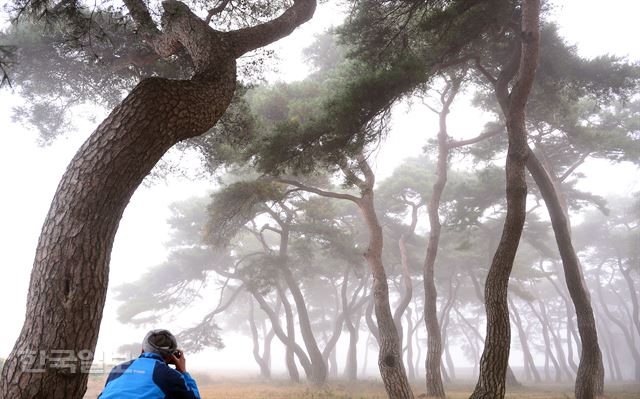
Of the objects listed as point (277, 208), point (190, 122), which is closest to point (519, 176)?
point (190, 122)

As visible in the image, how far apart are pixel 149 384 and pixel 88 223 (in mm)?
1635

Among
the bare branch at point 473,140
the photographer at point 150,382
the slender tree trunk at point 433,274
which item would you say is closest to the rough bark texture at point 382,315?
the slender tree trunk at point 433,274

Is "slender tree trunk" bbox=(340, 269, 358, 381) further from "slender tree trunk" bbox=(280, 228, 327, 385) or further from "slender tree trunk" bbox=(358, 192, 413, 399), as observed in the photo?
"slender tree trunk" bbox=(358, 192, 413, 399)

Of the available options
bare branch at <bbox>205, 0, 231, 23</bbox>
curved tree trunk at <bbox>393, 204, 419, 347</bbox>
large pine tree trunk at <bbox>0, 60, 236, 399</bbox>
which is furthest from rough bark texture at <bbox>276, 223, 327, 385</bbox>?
large pine tree trunk at <bbox>0, 60, 236, 399</bbox>

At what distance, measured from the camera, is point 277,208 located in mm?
17578

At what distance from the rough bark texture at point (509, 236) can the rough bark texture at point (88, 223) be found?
18.7ft

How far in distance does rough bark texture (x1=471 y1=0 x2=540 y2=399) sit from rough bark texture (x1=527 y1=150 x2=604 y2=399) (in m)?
2.31

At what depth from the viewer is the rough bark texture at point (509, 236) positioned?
22.2ft

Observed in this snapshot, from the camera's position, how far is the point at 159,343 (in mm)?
2617

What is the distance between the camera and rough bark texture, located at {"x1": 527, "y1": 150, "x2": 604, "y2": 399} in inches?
370

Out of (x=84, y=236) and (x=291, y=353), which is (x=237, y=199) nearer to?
(x=84, y=236)

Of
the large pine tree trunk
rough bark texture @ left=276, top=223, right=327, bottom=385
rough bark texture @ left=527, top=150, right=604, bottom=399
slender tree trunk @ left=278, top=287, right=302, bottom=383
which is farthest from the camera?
slender tree trunk @ left=278, top=287, right=302, bottom=383

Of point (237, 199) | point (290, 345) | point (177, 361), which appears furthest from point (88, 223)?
point (290, 345)

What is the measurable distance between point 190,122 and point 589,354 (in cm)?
1021
